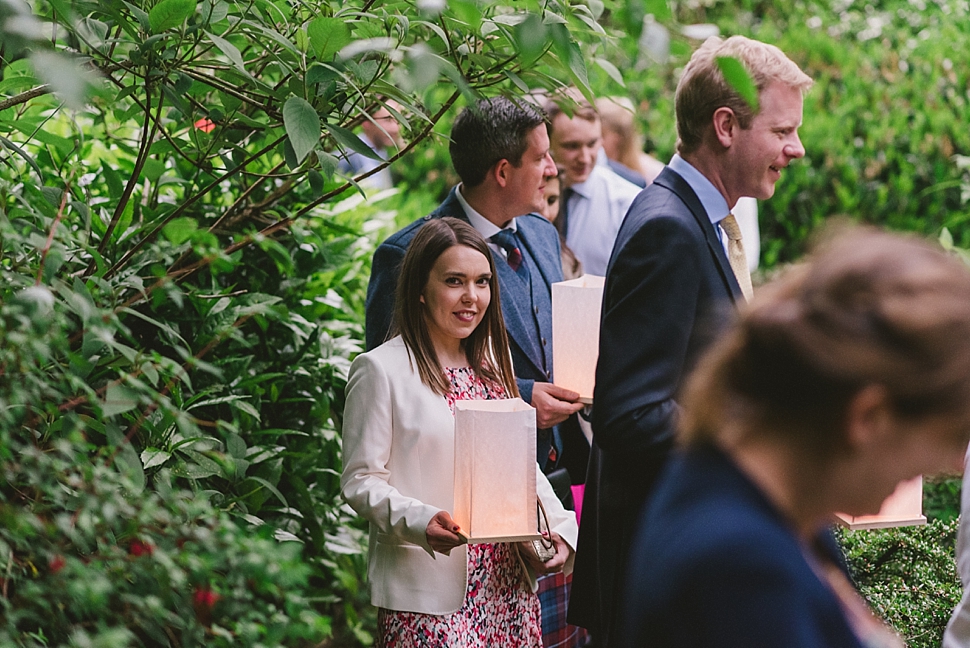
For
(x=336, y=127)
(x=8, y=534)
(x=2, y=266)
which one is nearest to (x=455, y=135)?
(x=336, y=127)

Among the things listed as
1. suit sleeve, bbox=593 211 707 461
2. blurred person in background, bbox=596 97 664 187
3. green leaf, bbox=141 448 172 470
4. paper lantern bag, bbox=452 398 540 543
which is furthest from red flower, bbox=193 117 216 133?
blurred person in background, bbox=596 97 664 187

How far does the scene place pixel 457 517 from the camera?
275 centimetres

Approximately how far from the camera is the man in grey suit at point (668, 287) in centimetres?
255

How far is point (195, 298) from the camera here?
10.9ft

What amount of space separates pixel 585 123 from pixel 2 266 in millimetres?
3647

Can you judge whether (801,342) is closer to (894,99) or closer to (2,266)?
(2,266)

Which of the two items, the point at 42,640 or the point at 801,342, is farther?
the point at 42,640

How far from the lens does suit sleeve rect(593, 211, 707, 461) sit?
252 centimetres

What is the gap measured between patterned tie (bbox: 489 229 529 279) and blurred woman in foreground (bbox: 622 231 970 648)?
232 cm

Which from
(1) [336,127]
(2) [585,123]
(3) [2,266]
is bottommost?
(3) [2,266]

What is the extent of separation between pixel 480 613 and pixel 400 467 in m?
0.47

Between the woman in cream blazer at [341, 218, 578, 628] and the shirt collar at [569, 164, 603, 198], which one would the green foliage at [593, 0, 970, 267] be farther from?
the woman in cream blazer at [341, 218, 578, 628]

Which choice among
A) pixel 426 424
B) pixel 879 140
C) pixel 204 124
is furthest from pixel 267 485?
pixel 879 140

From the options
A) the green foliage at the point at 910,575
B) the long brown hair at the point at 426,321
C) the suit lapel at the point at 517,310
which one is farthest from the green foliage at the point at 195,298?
the green foliage at the point at 910,575
